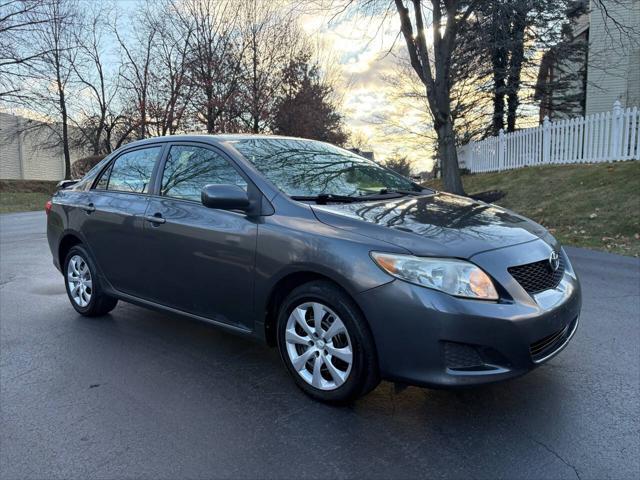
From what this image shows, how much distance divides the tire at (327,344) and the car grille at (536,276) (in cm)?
90

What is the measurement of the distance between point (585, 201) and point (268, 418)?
10.3 metres

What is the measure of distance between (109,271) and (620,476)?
13.1 feet

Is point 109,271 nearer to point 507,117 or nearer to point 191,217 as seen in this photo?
point 191,217

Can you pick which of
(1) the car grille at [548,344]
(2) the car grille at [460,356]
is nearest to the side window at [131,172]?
(2) the car grille at [460,356]

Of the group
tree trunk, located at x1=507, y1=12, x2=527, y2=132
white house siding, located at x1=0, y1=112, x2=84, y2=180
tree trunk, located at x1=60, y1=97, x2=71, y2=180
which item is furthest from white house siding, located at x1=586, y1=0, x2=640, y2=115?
white house siding, located at x1=0, y1=112, x2=84, y2=180

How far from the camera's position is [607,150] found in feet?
Answer: 44.1

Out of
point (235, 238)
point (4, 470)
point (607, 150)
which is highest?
point (607, 150)

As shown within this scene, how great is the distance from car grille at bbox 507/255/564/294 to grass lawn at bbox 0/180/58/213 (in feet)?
78.2

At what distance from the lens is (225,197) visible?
10.5 feet

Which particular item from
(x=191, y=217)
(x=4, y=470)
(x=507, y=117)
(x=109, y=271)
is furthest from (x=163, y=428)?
(x=507, y=117)

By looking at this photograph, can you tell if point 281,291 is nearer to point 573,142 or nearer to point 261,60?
point 573,142

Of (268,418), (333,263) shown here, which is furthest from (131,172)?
(268,418)

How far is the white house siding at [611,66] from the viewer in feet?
63.6

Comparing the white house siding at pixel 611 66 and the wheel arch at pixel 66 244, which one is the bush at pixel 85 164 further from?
the wheel arch at pixel 66 244
